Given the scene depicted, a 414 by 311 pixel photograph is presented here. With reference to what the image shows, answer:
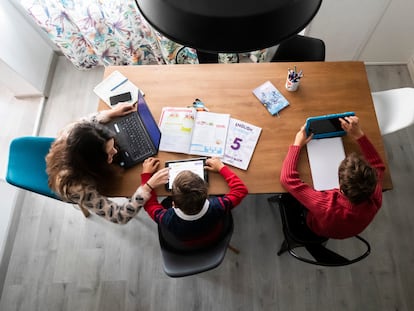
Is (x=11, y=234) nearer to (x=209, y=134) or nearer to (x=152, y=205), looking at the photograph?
(x=152, y=205)

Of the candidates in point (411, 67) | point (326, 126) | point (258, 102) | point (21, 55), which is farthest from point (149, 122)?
point (411, 67)

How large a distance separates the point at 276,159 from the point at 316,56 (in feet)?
2.80

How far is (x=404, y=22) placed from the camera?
2.25 metres

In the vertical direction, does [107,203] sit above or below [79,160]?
below

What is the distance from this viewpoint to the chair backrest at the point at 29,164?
60.7 inches

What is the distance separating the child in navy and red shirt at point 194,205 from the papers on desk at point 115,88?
457 millimetres

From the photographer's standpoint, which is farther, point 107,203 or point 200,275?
point 200,275

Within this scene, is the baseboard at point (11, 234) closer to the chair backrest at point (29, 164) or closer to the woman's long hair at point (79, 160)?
the chair backrest at point (29, 164)

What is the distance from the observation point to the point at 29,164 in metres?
1.58

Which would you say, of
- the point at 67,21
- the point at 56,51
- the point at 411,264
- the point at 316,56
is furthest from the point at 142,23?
the point at 411,264

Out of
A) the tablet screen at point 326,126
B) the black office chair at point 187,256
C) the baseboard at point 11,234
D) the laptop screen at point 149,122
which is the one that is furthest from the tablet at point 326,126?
the baseboard at point 11,234

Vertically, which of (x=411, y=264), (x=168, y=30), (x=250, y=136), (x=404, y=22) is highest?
(x=168, y=30)

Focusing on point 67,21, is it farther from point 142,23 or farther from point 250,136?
point 250,136

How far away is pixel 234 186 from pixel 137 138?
0.60 m
